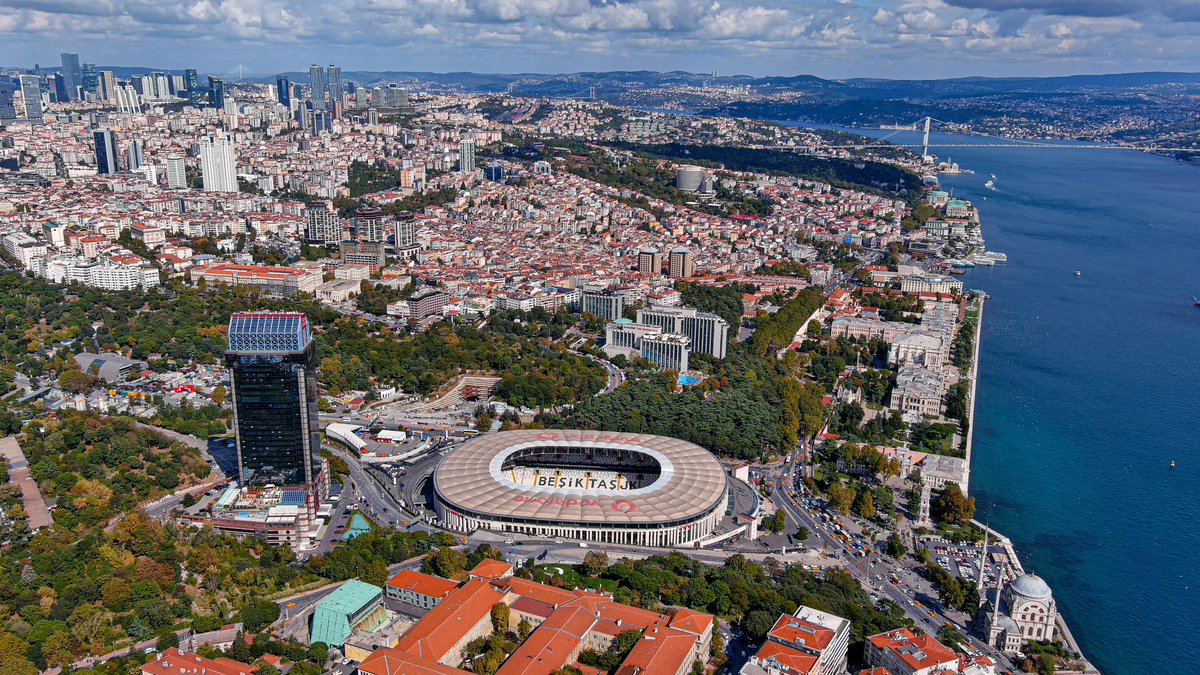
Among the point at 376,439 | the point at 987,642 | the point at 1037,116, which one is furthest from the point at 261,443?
the point at 1037,116

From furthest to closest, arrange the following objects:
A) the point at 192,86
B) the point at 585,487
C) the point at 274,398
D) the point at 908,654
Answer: the point at 192,86
the point at 585,487
the point at 274,398
the point at 908,654

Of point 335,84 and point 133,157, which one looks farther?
point 335,84

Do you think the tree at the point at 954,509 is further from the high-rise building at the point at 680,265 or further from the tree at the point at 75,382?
the tree at the point at 75,382

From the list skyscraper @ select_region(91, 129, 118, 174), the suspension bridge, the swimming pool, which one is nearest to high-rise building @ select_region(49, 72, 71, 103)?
skyscraper @ select_region(91, 129, 118, 174)

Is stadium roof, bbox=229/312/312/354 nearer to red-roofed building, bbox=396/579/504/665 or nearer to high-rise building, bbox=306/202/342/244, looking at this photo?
red-roofed building, bbox=396/579/504/665

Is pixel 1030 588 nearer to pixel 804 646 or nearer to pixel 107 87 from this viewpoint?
pixel 804 646

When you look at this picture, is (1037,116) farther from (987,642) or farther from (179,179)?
(987,642)

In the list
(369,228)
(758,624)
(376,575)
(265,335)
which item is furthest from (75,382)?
(369,228)
